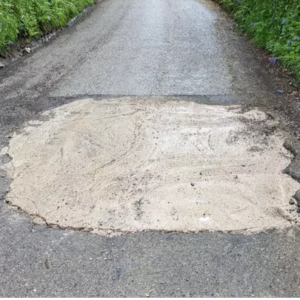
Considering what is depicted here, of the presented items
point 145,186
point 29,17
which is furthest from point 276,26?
point 145,186

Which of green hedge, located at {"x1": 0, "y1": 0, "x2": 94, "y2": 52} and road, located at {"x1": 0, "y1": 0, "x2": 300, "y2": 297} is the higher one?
green hedge, located at {"x1": 0, "y1": 0, "x2": 94, "y2": 52}

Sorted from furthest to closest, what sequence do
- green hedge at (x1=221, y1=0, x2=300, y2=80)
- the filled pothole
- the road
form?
1. green hedge at (x1=221, y1=0, x2=300, y2=80)
2. the filled pothole
3. the road

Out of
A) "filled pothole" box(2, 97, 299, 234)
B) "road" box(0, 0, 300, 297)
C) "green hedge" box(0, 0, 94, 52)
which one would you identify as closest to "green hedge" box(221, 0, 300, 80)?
"road" box(0, 0, 300, 297)

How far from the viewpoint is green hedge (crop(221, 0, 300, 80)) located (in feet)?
20.7

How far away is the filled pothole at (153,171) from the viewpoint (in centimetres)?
303

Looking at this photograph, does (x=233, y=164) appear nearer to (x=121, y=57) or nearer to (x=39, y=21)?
(x=121, y=57)

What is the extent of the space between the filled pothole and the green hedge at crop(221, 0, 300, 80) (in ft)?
7.25

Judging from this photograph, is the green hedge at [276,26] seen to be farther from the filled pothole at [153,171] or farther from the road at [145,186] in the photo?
the filled pothole at [153,171]

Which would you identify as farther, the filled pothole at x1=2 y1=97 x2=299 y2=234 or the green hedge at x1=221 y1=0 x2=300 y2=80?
the green hedge at x1=221 y1=0 x2=300 y2=80

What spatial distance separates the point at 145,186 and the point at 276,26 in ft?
18.8

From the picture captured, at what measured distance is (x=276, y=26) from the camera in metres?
7.55

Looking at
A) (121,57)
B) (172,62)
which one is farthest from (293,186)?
(121,57)

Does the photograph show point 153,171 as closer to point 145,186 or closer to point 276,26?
point 145,186

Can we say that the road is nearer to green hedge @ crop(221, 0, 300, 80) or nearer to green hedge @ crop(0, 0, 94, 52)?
green hedge @ crop(221, 0, 300, 80)
